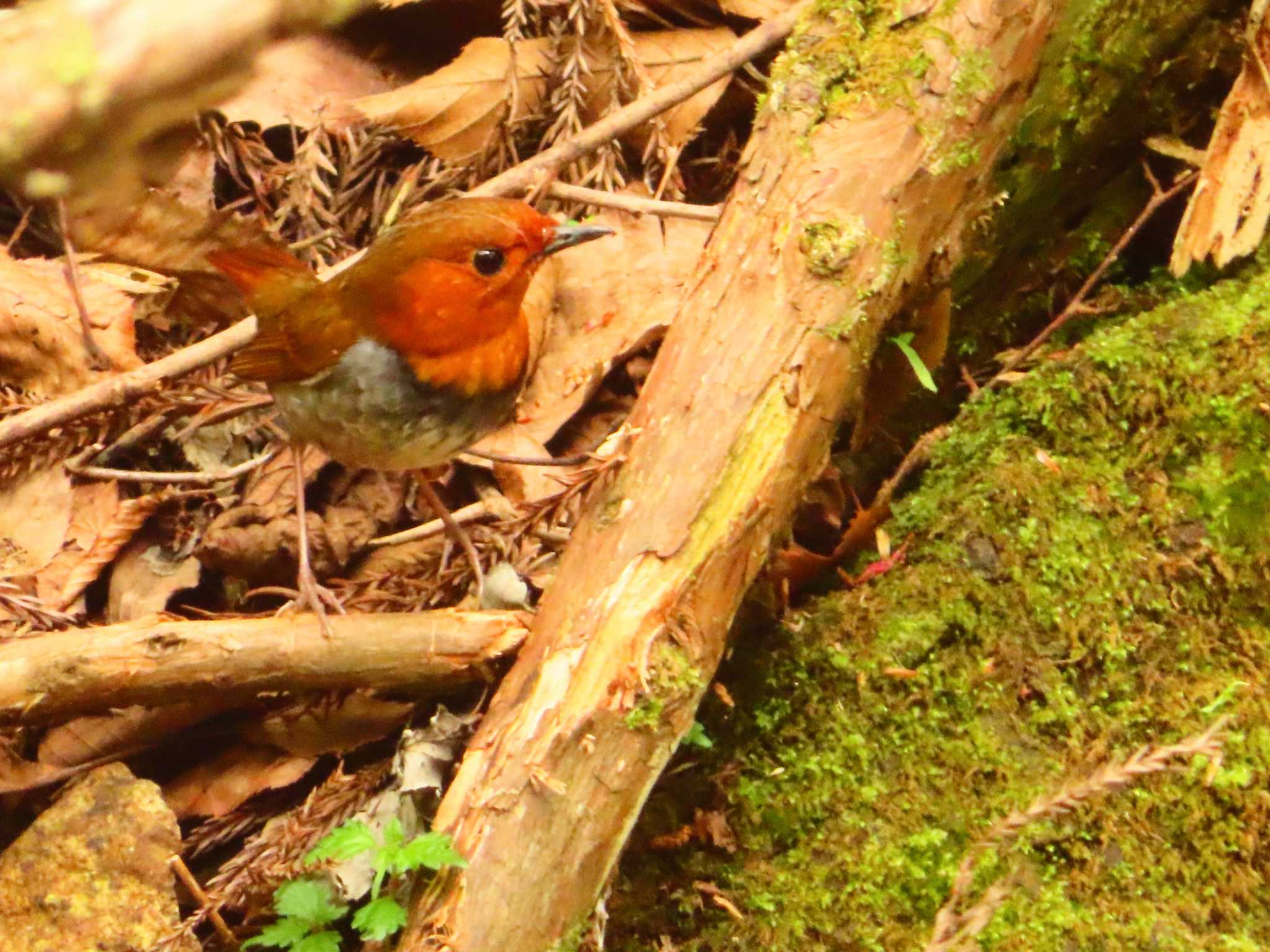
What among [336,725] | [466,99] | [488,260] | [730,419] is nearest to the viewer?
[730,419]

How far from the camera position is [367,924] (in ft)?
6.20

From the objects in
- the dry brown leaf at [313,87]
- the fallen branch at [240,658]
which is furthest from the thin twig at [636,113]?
the fallen branch at [240,658]

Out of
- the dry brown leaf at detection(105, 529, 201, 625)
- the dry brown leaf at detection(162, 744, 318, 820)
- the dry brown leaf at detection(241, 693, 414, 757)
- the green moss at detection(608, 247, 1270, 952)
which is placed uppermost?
the green moss at detection(608, 247, 1270, 952)

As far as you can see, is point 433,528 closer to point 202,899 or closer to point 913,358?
point 202,899

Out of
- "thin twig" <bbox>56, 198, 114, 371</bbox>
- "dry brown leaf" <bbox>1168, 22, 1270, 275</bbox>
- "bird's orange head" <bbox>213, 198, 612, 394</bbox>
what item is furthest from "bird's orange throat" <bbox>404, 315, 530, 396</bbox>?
"dry brown leaf" <bbox>1168, 22, 1270, 275</bbox>

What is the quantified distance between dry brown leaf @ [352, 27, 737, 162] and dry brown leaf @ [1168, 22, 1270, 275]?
141cm

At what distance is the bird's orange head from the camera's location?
266cm

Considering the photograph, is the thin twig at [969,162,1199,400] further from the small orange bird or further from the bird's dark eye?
the bird's dark eye

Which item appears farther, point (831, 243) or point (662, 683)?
point (831, 243)

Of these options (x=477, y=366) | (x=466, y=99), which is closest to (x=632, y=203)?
(x=466, y=99)

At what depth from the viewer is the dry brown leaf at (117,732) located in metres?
2.56

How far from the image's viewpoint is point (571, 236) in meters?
2.71

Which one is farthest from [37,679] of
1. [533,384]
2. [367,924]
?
[533,384]

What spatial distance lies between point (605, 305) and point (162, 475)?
129 cm
